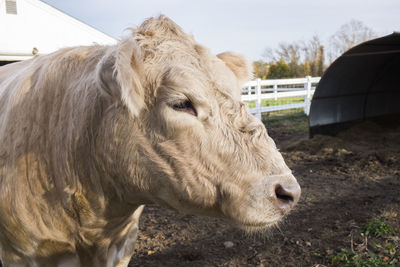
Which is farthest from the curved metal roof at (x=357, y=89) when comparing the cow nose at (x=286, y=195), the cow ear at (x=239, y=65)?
the cow nose at (x=286, y=195)

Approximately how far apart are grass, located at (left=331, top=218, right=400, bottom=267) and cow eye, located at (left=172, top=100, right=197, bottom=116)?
2.32 meters

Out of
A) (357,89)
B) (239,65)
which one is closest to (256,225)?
(239,65)

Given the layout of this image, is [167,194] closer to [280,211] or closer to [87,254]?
[280,211]

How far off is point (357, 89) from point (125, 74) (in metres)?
9.33

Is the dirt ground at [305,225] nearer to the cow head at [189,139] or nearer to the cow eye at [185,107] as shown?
the cow head at [189,139]

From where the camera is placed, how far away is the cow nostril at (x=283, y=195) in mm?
1711

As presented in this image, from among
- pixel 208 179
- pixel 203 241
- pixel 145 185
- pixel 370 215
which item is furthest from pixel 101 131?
pixel 370 215

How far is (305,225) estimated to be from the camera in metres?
4.26

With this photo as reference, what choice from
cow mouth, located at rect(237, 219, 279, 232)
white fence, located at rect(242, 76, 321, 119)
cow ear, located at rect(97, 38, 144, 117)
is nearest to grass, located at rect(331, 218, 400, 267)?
cow mouth, located at rect(237, 219, 279, 232)

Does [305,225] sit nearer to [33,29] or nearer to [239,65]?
[239,65]

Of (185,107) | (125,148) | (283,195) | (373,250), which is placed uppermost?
(185,107)

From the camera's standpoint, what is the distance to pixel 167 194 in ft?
6.48

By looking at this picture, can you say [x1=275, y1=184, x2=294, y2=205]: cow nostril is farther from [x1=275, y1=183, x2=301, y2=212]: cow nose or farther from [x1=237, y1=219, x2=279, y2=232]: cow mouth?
[x1=237, y1=219, x2=279, y2=232]: cow mouth

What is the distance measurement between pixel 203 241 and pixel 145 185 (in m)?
2.27
